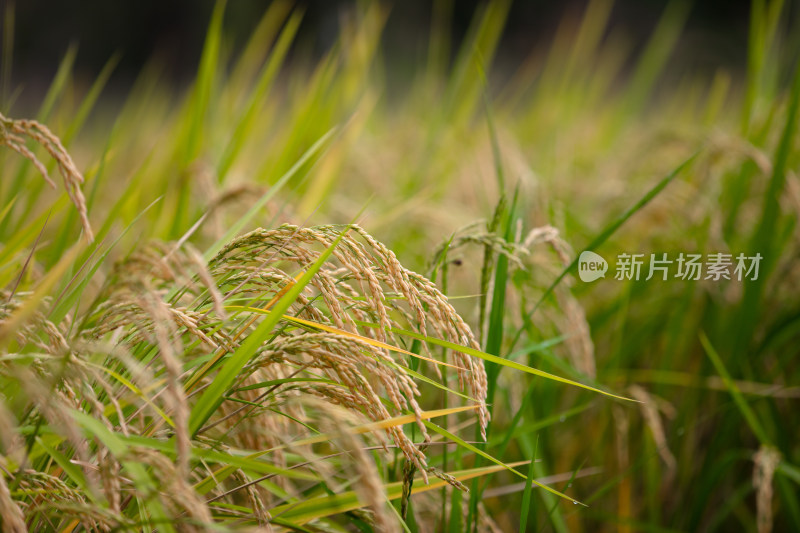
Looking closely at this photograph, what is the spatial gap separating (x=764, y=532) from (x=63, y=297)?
53.3 inches

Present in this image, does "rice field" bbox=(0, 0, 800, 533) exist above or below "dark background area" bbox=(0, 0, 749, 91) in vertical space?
below

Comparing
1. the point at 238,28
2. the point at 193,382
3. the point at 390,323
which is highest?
the point at 238,28

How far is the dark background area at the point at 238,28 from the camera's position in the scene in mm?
9234

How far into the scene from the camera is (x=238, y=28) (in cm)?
931

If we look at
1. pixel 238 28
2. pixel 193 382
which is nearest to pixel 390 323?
pixel 193 382

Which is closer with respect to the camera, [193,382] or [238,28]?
[193,382]

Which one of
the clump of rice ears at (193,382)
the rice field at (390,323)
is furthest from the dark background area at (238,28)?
the clump of rice ears at (193,382)

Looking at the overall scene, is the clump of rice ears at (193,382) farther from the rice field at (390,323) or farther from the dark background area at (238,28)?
the dark background area at (238,28)

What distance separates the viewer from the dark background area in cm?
923

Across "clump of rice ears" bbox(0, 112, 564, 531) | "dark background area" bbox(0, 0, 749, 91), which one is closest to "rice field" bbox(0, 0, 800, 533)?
"clump of rice ears" bbox(0, 112, 564, 531)

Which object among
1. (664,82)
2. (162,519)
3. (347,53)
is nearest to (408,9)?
(664,82)

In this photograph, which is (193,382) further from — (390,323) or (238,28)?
(238,28)

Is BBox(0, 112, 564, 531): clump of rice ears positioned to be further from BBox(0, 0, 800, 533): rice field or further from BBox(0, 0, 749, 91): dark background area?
BBox(0, 0, 749, 91): dark background area

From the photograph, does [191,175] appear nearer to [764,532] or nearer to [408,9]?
[764,532]
